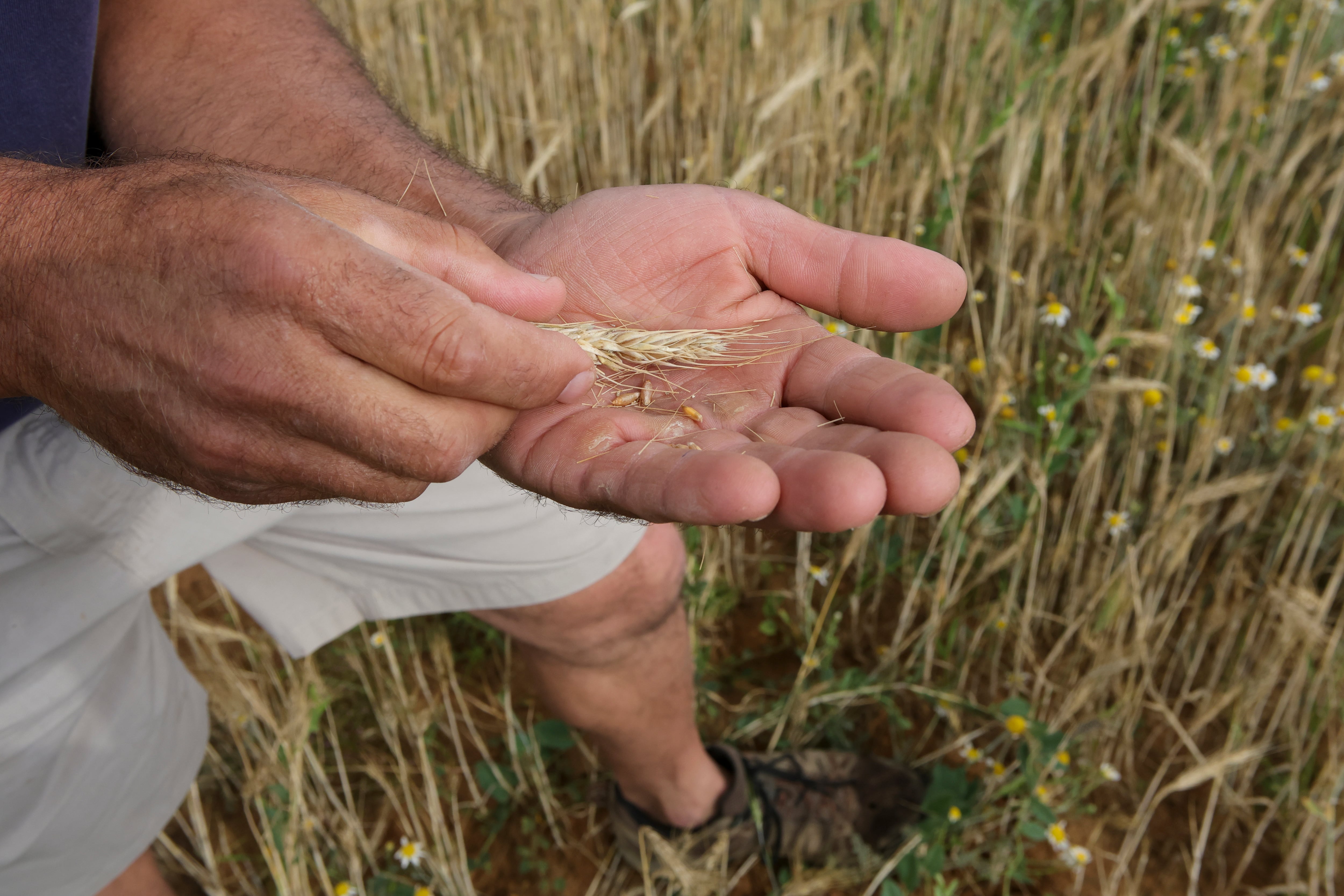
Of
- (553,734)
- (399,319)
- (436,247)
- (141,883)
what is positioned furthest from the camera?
(553,734)

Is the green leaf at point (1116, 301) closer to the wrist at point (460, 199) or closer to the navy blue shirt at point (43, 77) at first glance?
the wrist at point (460, 199)

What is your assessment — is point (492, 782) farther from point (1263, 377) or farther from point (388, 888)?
point (1263, 377)

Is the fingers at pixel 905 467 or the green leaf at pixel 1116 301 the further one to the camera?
the green leaf at pixel 1116 301

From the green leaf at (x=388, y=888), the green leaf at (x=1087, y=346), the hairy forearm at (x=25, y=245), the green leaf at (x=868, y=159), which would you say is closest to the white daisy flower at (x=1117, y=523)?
the green leaf at (x=1087, y=346)

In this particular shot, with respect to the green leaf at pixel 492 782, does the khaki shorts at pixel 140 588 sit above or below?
above

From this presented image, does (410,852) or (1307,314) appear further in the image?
(1307,314)

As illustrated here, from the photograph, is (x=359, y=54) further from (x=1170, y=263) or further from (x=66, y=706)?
(x=1170, y=263)

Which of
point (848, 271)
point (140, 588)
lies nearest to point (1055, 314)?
point (848, 271)
